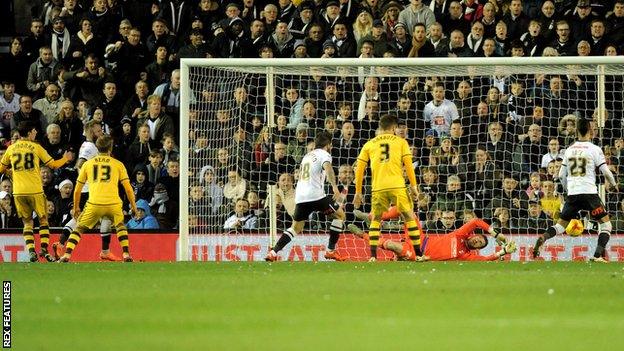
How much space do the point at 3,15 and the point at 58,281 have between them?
13000 mm

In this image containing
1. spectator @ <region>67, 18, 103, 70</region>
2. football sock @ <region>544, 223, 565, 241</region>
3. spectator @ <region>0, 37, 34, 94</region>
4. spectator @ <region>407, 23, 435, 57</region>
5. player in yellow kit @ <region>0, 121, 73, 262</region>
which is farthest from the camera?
spectator @ <region>0, 37, 34, 94</region>

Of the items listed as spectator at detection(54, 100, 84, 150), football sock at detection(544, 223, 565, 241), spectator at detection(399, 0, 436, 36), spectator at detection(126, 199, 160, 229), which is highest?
spectator at detection(399, 0, 436, 36)

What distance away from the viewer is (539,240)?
1722cm

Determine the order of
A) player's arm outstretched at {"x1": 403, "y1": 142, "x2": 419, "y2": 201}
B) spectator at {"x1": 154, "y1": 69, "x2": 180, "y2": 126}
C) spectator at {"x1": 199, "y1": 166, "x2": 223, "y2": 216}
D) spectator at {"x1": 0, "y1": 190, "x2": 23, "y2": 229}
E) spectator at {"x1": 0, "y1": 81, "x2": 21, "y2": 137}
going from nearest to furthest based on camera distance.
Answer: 1. player's arm outstretched at {"x1": 403, "y1": 142, "x2": 419, "y2": 201}
2. spectator at {"x1": 199, "y1": 166, "x2": 223, "y2": 216}
3. spectator at {"x1": 0, "y1": 190, "x2": 23, "y2": 229}
4. spectator at {"x1": 154, "y1": 69, "x2": 180, "y2": 126}
5. spectator at {"x1": 0, "y1": 81, "x2": 21, "y2": 137}

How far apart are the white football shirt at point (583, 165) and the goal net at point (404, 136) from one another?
182 cm

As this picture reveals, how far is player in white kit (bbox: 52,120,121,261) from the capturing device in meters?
18.5

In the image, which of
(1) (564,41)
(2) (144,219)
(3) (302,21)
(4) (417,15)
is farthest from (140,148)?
(1) (564,41)

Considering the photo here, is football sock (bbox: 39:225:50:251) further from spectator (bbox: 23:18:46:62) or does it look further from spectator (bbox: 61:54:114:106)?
spectator (bbox: 23:18:46:62)

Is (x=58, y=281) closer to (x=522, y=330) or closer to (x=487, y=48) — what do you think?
(x=522, y=330)

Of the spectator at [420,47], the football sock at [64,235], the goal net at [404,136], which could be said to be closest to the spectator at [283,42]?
the goal net at [404,136]

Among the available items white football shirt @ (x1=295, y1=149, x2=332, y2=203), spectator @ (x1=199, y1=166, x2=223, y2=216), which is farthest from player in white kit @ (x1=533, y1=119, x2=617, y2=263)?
spectator @ (x1=199, y1=166, x2=223, y2=216)

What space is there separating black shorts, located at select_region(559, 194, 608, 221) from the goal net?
162 centimetres

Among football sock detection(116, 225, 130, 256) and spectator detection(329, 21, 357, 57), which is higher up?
spectator detection(329, 21, 357, 57)

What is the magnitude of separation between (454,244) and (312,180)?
2118mm
